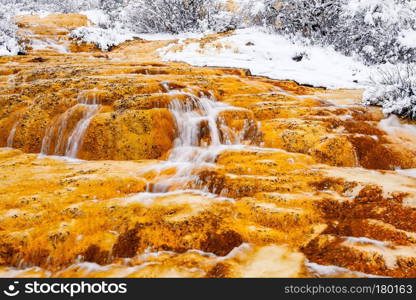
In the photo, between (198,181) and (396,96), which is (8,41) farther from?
(396,96)

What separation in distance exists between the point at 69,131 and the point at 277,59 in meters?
8.18

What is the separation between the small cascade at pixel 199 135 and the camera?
17.4 ft

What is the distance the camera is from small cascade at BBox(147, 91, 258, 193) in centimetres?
530

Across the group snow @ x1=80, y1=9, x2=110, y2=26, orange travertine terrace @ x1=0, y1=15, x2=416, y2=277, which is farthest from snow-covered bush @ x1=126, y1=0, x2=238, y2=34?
orange travertine terrace @ x1=0, y1=15, x2=416, y2=277

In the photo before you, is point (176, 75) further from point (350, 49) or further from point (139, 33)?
point (139, 33)

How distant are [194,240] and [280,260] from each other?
940 millimetres

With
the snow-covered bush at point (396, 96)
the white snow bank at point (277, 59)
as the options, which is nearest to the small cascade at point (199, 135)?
the snow-covered bush at point (396, 96)

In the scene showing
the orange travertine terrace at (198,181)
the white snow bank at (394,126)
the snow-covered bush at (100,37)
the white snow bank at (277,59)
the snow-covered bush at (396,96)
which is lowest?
the orange travertine terrace at (198,181)

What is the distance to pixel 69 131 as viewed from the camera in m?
6.44

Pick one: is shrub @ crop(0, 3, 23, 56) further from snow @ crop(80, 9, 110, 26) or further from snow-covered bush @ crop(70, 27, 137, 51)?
snow @ crop(80, 9, 110, 26)

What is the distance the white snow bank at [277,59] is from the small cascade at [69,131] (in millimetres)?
5590

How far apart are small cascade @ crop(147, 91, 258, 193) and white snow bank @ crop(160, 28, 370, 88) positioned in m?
3.68

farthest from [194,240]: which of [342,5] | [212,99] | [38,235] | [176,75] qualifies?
[342,5]

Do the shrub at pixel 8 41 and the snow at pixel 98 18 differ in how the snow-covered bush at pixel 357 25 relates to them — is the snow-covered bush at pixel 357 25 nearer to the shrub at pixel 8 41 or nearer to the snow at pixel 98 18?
the snow at pixel 98 18
